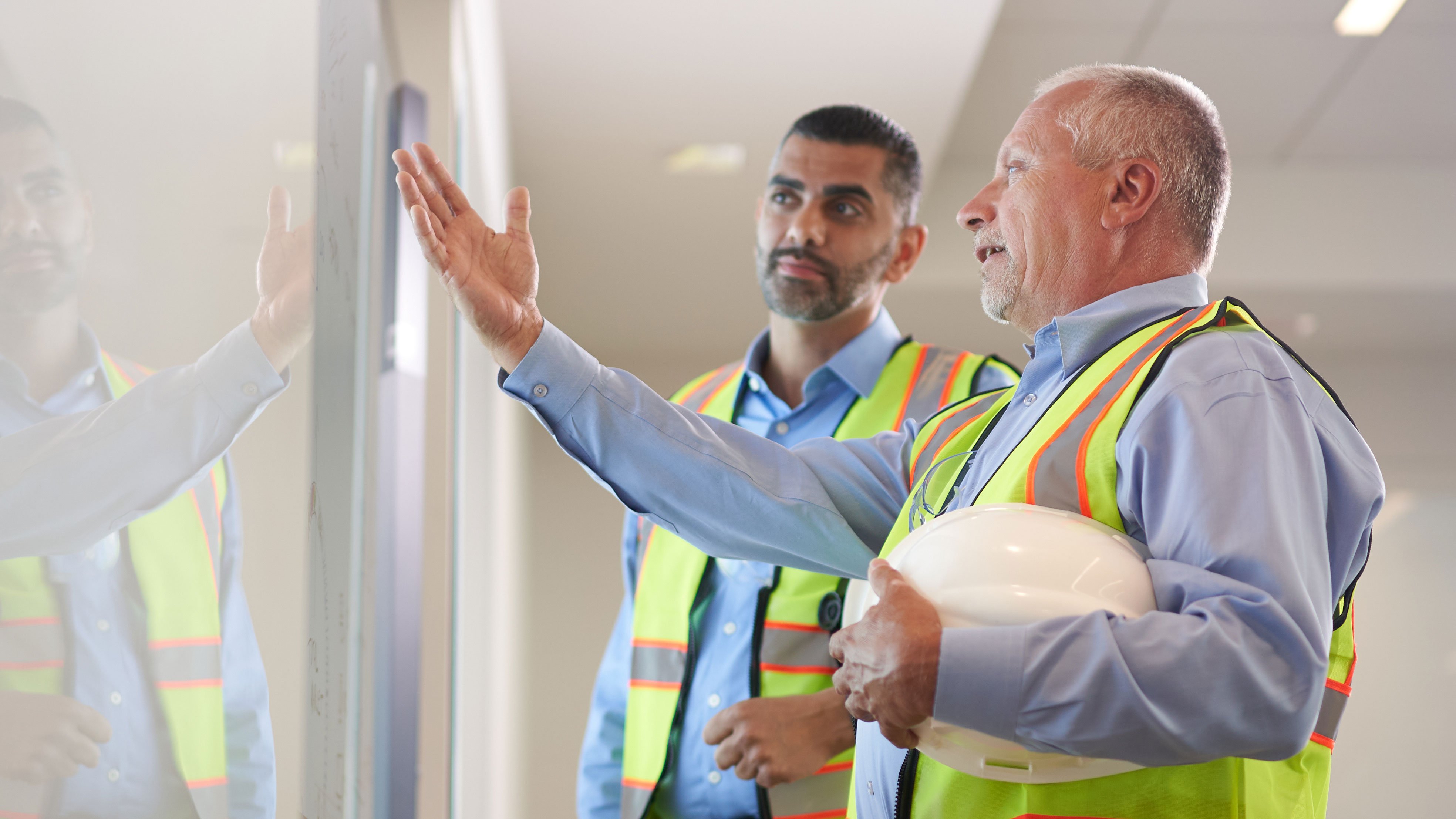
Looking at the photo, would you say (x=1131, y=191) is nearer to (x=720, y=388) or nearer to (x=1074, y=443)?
(x=1074, y=443)

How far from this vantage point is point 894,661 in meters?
0.88

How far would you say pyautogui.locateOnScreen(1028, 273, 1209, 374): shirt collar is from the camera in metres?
1.17

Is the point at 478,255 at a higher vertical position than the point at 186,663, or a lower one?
higher

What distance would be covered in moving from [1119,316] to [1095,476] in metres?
0.23

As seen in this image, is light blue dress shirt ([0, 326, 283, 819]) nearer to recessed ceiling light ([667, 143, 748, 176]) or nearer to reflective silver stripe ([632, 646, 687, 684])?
reflective silver stripe ([632, 646, 687, 684])

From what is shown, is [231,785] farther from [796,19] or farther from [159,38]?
[796,19]

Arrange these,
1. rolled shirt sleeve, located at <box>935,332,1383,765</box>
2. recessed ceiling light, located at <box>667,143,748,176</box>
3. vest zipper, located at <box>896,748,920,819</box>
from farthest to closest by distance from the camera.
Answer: recessed ceiling light, located at <box>667,143,748,176</box> < vest zipper, located at <box>896,748,920,819</box> < rolled shirt sleeve, located at <box>935,332,1383,765</box>

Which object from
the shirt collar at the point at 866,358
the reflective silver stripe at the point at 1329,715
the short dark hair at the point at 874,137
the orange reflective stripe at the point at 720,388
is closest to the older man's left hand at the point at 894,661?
the reflective silver stripe at the point at 1329,715

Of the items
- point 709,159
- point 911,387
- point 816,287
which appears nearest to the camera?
point 911,387

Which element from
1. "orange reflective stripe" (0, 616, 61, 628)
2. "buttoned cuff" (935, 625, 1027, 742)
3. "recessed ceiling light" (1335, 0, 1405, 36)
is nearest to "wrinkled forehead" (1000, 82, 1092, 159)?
"buttoned cuff" (935, 625, 1027, 742)

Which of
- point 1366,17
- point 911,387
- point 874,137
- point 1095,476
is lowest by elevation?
point 1095,476

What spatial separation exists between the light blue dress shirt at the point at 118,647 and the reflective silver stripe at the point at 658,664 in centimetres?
111

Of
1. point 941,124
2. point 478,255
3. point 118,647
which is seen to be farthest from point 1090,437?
point 941,124

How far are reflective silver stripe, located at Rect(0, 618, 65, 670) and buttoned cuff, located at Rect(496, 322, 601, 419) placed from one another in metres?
0.81
